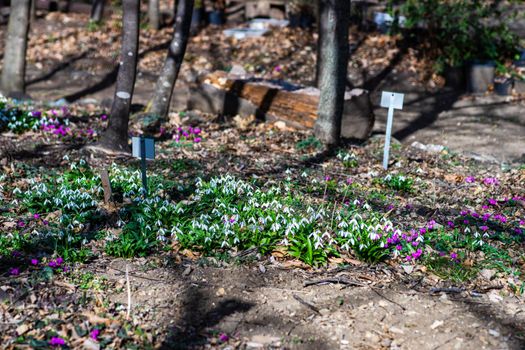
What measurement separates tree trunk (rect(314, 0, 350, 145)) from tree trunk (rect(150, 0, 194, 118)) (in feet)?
8.66

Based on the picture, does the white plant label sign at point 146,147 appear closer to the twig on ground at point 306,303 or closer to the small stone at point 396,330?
the twig on ground at point 306,303

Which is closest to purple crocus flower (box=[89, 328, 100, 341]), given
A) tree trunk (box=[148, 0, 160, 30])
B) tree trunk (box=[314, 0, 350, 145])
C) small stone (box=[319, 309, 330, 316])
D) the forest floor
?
the forest floor

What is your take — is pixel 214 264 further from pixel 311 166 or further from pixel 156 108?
pixel 156 108

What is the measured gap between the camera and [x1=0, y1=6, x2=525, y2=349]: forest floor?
476cm

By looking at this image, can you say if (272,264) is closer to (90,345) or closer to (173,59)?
(90,345)

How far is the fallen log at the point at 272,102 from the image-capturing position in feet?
35.2

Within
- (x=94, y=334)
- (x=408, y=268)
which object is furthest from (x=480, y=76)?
(x=94, y=334)

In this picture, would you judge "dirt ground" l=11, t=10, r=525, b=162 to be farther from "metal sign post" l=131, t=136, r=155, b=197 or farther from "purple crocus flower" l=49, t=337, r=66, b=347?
"purple crocus flower" l=49, t=337, r=66, b=347

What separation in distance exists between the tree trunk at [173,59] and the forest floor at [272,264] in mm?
636

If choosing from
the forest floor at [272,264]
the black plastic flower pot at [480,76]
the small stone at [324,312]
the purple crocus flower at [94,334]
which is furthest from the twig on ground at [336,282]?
the black plastic flower pot at [480,76]

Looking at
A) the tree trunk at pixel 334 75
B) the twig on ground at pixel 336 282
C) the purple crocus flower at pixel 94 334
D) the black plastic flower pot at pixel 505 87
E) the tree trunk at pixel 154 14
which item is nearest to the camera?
the purple crocus flower at pixel 94 334

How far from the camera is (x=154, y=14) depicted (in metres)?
19.5

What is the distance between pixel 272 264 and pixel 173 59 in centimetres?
639

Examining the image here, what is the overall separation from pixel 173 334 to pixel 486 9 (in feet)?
45.1
